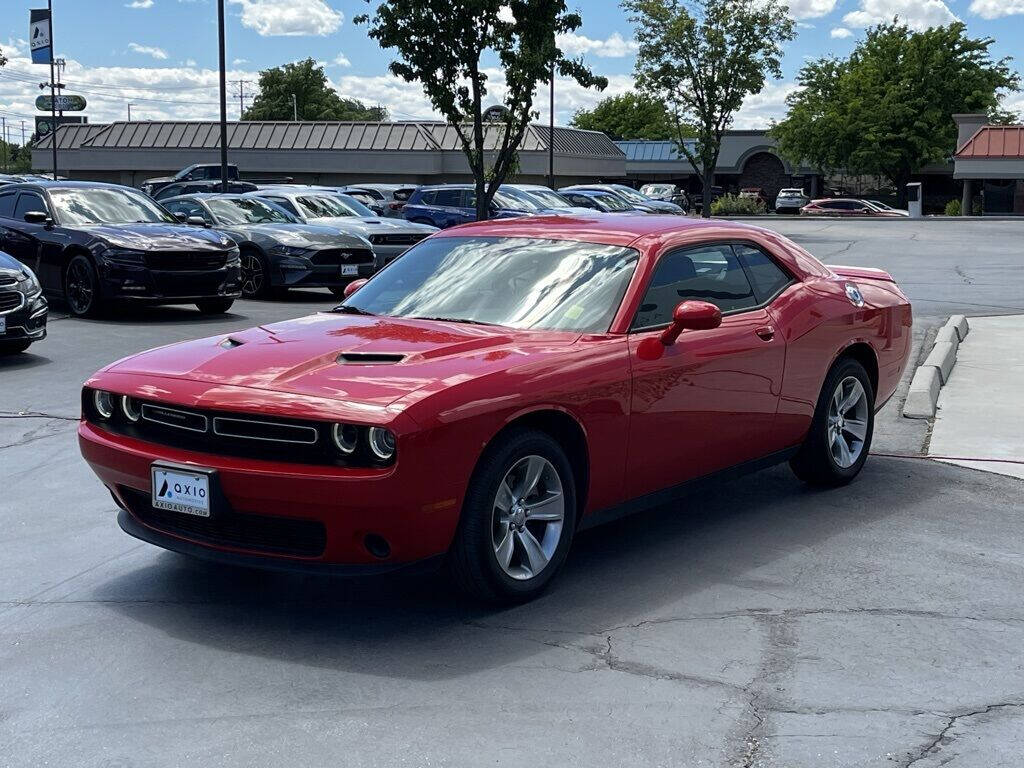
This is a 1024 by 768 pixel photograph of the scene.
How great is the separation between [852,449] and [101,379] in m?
4.04

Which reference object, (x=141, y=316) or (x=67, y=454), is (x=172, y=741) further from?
(x=141, y=316)

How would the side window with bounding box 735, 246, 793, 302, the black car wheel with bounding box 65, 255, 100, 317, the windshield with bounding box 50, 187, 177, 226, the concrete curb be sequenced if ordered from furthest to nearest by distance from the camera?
the windshield with bounding box 50, 187, 177, 226 → the black car wheel with bounding box 65, 255, 100, 317 → the concrete curb → the side window with bounding box 735, 246, 793, 302

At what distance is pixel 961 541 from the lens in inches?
240

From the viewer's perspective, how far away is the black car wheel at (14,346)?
457 inches

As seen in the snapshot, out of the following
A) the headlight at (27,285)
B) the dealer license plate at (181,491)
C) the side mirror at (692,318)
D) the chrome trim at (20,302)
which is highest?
the side mirror at (692,318)

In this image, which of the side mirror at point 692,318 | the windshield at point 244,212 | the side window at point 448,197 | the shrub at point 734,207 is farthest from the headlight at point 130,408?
the shrub at point 734,207

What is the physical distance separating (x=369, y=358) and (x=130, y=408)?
985 millimetres

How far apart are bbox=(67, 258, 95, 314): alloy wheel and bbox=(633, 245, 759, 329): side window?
10.1 meters

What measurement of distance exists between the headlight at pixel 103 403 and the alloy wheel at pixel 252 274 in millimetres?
12181

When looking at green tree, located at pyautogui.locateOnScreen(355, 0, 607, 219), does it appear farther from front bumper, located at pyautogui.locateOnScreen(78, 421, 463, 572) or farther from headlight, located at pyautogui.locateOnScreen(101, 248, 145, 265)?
front bumper, located at pyautogui.locateOnScreen(78, 421, 463, 572)

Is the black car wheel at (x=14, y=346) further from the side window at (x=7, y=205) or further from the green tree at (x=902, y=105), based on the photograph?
the green tree at (x=902, y=105)

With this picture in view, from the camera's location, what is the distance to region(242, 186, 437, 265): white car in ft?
63.6

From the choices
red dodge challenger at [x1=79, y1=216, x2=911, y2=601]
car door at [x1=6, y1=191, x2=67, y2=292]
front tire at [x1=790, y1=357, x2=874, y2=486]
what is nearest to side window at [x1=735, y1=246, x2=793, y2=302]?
red dodge challenger at [x1=79, y1=216, x2=911, y2=601]

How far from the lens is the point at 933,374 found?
404 inches
